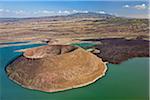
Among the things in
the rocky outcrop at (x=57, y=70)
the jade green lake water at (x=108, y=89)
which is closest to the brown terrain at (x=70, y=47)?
the rocky outcrop at (x=57, y=70)

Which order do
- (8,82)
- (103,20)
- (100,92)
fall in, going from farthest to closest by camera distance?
(103,20) < (8,82) < (100,92)

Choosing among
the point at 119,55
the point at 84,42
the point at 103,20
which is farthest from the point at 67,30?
the point at 119,55

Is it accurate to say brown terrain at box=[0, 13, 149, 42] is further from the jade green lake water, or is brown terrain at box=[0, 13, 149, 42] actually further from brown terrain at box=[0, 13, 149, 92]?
the jade green lake water

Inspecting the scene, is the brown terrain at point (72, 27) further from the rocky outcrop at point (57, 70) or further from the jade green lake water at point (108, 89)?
the jade green lake water at point (108, 89)

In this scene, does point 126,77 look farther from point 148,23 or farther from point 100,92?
point 148,23

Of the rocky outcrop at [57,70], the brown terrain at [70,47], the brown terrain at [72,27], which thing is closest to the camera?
the rocky outcrop at [57,70]

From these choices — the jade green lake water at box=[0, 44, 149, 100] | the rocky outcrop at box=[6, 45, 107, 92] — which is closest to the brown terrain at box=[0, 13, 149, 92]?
the rocky outcrop at box=[6, 45, 107, 92]

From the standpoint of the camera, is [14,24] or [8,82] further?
[14,24]
